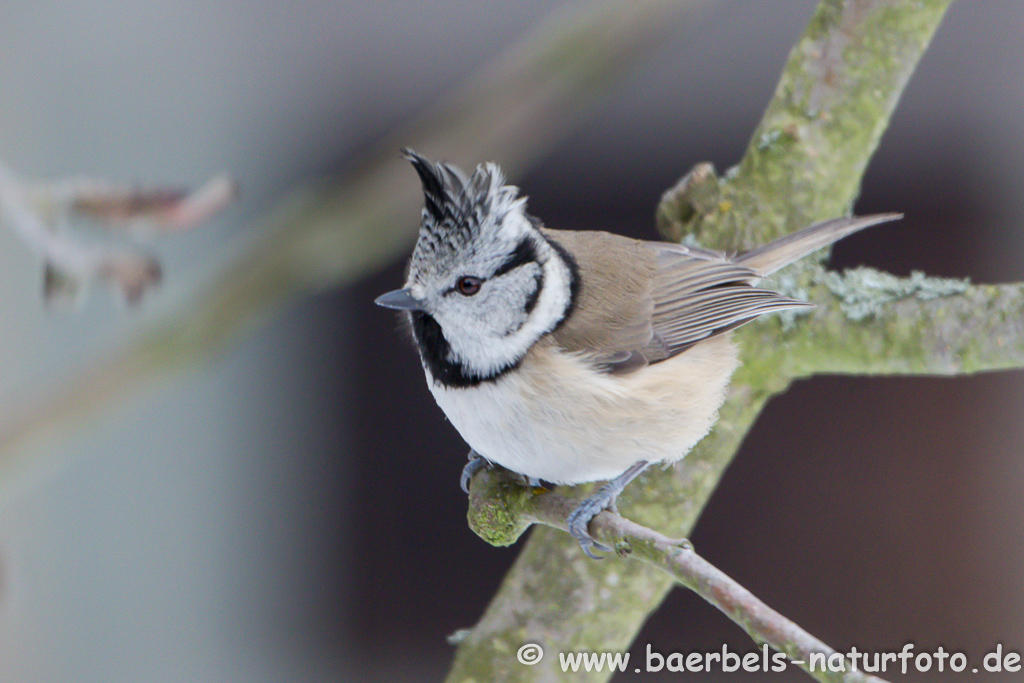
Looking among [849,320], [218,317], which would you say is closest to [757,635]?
[849,320]

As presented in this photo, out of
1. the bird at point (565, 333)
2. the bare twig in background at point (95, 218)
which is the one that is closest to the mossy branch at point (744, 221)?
the bird at point (565, 333)

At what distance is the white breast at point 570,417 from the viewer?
1.38 metres

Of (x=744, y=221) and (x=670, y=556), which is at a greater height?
(x=744, y=221)

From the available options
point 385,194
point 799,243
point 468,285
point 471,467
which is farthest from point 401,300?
point 385,194

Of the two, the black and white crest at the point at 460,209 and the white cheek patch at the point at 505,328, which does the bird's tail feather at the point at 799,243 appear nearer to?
the white cheek patch at the point at 505,328

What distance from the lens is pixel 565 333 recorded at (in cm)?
146

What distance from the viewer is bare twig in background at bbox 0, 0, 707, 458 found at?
1987 mm

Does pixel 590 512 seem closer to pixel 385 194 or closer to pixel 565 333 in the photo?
pixel 565 333

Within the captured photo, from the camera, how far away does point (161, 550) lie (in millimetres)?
3658

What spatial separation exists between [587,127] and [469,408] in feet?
7.38

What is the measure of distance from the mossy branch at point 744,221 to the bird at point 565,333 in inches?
3.0

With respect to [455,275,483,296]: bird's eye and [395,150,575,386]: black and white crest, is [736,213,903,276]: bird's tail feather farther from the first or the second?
[455,275,483,296]: bird's eye

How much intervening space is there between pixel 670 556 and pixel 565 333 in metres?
0.46

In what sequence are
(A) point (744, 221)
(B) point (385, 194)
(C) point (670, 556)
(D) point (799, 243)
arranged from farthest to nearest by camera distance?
(B) point (385, 194) → (A) point (744, 221) → (D) point (799, 243) → (C) point (670, 556)
